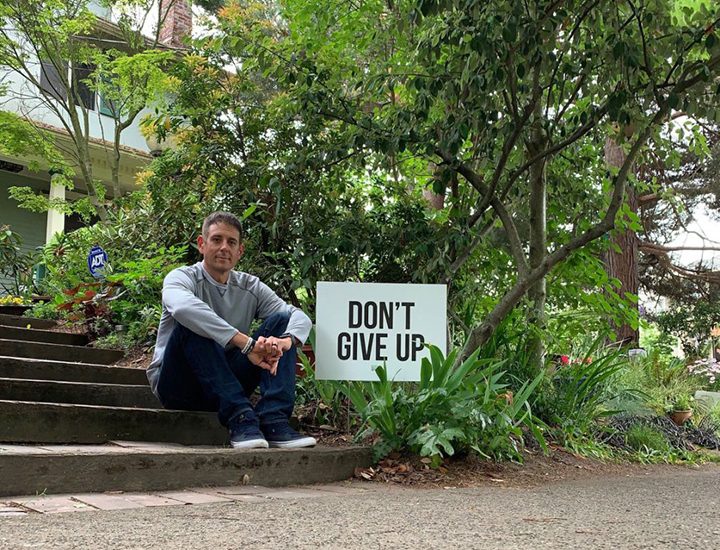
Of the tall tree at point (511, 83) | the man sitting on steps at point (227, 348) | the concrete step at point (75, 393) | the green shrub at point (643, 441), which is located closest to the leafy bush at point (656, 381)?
the green shrub at point (643, 441)

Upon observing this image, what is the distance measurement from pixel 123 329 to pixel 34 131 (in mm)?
5846

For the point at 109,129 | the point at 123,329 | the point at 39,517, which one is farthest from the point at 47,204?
the point at 39,517

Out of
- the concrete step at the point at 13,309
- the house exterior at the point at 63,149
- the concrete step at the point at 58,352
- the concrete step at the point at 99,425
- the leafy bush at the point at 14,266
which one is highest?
the house exterior at the point at 63,149

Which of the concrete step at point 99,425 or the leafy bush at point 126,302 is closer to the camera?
the concrete step at point 99,425

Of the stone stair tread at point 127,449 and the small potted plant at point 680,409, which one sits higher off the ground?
the stone stair tread at point 127,449

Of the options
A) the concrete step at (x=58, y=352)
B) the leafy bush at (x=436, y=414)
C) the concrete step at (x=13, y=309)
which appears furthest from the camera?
the concrete step at (x=13, y=309)

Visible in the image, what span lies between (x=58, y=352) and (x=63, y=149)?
782cm

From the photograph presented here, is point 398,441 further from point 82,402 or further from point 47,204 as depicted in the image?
point 47,204

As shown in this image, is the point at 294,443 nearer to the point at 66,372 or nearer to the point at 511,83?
the point at 66,372

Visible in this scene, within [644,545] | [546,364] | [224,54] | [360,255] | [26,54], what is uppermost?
[26,54]

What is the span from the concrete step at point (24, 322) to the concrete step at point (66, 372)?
67.0 inches

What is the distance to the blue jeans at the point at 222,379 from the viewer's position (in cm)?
334

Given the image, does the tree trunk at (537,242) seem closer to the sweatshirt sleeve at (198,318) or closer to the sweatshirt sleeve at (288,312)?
the sweatshirt sleeve at (288,312)

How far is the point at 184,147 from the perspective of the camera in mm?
5625
